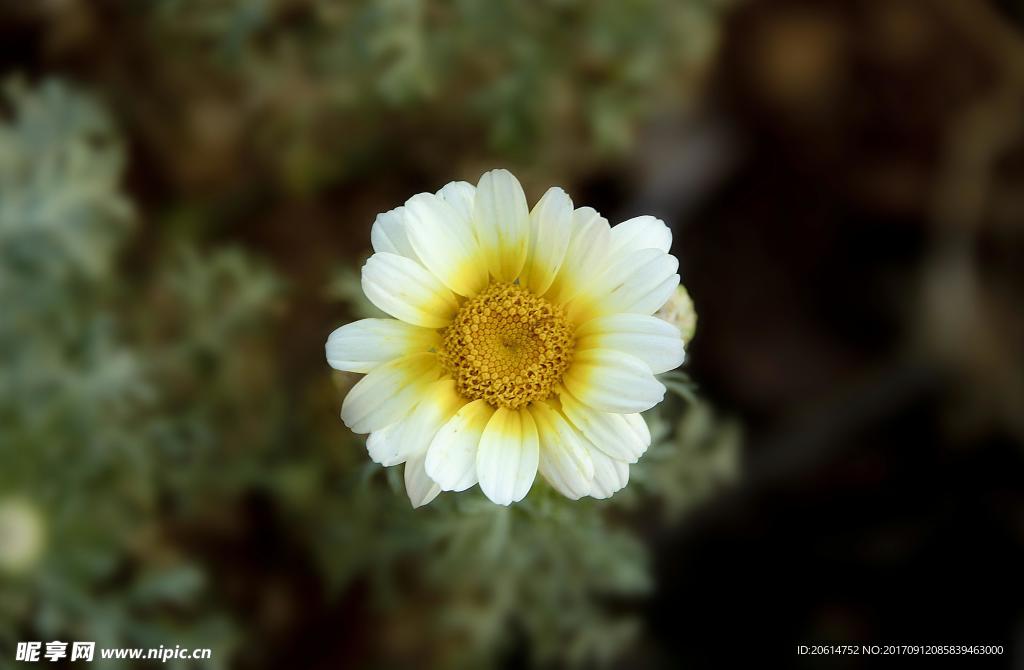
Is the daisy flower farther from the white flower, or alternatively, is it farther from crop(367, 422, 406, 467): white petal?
the white flower

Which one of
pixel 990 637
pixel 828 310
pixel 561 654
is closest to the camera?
pixel 561 654

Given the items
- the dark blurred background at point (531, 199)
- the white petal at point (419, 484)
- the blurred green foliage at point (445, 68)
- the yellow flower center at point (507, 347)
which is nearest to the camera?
the white petal at point (419, 484)

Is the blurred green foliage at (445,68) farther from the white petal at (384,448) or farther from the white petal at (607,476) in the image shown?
the white petal at (607,476)

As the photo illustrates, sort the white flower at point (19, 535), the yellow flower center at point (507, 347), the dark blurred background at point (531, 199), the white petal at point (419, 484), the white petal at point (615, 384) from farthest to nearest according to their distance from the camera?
the dark blurred background at point (531, 199), the white flower at point (19, 535), the yellow flower center at point (507, 347), the white petal at point (419, 484), the white petal at point (615, 384)

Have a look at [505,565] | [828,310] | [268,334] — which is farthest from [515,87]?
[828,310]

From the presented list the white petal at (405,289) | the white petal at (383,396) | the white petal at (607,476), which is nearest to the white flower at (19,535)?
the white petal at (383,396)

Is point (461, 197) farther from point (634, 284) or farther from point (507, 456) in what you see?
point (507, 456)

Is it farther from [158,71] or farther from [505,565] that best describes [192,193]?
[505,565]

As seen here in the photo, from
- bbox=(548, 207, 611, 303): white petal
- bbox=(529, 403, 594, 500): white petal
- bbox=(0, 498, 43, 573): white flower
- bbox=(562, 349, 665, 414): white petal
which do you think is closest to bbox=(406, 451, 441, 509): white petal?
bbox=(529, 403, 594, 500): white petal
